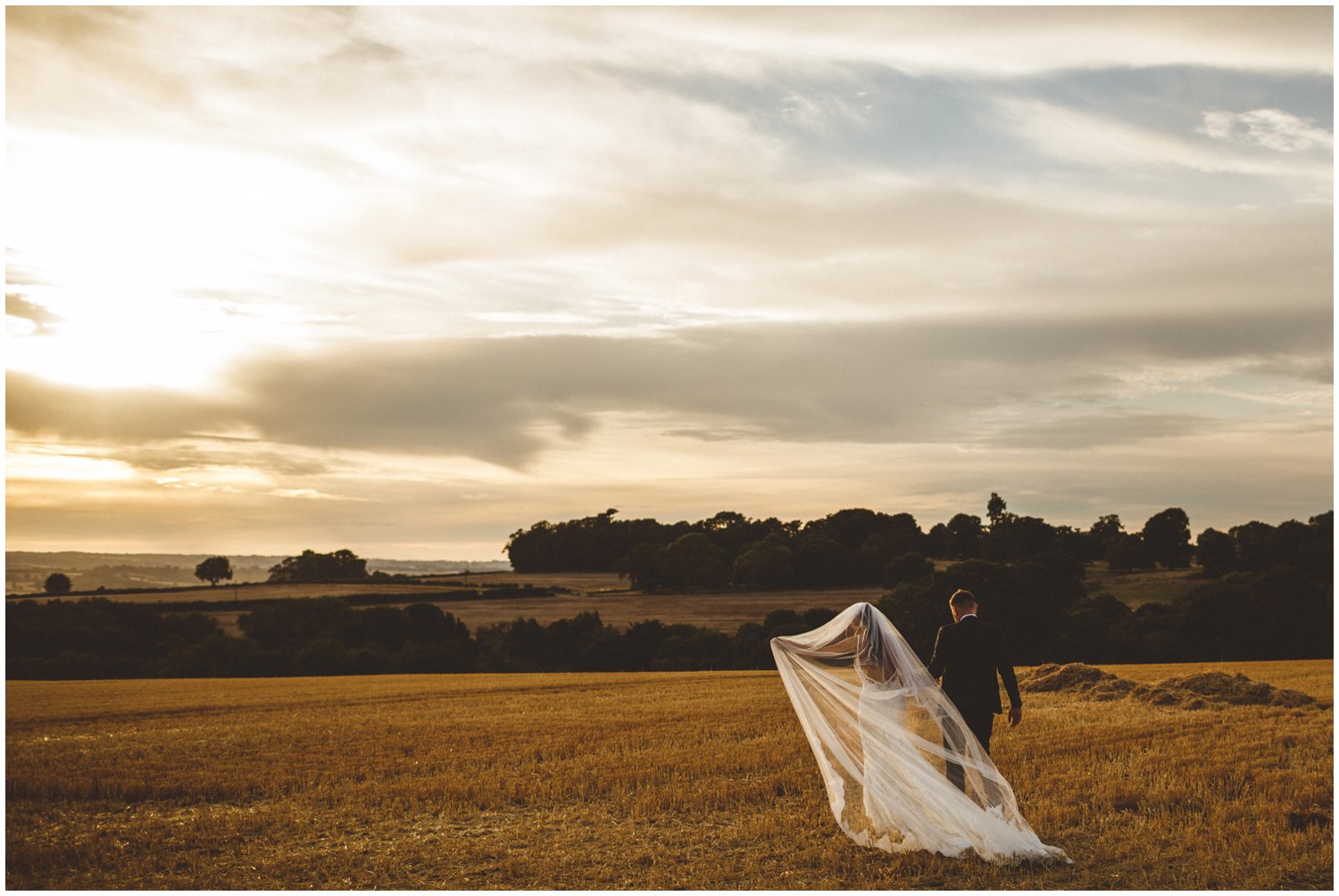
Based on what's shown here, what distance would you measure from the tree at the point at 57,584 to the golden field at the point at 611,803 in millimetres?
60581

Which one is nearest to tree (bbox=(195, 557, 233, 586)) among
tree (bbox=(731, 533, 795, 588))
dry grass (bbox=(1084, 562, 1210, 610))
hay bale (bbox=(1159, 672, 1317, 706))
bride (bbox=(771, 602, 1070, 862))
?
tree (bbox=(731, 533, 795, 588))

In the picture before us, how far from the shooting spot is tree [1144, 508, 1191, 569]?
85.2 metres

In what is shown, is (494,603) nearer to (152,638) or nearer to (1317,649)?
(152,638)

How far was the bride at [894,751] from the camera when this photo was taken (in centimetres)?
1010

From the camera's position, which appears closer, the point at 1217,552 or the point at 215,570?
the point at 1217,552

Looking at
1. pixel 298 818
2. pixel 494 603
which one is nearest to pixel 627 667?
pixel 494 603

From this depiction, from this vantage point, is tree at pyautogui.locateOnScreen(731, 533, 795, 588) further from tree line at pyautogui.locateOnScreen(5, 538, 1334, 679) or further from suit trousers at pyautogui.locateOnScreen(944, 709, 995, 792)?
suit trousers at pyautogui.locateOnScreen(944, 709, 995, 792)

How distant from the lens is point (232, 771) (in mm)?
17406

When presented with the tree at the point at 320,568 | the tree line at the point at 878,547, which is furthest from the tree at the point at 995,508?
the tree at the point at 320,568

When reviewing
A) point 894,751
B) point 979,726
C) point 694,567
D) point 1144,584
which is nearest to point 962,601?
point 979,726

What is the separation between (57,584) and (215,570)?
614 inches

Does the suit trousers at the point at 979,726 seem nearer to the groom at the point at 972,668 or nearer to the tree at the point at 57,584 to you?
the groom at the point at 972,668

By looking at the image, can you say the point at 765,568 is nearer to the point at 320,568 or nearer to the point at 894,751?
the point at 320,568

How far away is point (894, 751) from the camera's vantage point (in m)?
10.7
